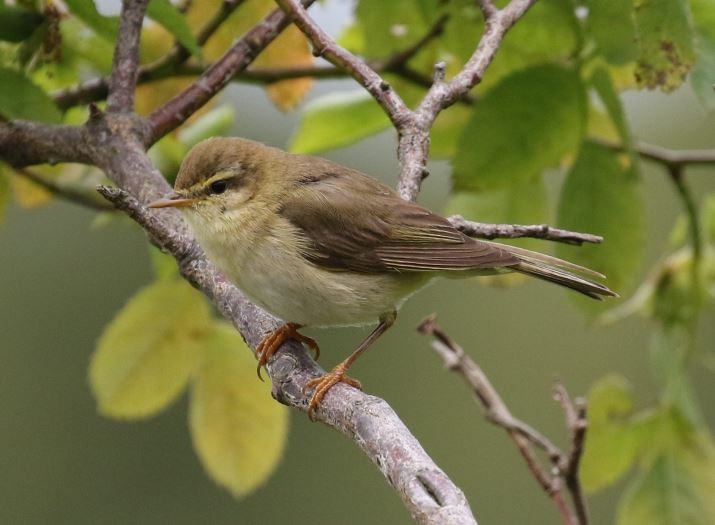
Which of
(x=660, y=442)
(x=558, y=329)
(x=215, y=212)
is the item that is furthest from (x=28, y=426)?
(x=660, y=442)

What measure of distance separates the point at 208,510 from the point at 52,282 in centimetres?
279

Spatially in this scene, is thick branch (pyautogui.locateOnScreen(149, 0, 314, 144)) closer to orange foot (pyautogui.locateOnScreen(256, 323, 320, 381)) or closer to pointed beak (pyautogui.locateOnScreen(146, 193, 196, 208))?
pointed beak (pyautogui.locateOnScreen(146, 193, 196, 208))

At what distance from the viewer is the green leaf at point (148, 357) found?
2725 millimetres

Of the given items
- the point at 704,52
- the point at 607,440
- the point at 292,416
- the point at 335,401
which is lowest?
the point at 335,401

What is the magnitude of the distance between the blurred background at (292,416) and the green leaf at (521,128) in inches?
281

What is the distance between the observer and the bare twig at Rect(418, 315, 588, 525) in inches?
77.2

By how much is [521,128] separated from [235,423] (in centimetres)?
108

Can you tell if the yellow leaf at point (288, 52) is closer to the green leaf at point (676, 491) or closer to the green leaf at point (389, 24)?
the green leaf at point (389, 24)

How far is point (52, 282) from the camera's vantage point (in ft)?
33.6

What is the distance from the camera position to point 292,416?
31.2 feet

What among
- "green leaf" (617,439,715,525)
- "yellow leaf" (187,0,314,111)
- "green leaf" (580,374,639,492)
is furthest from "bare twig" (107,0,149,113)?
"green leaf" (617,439,715,525)

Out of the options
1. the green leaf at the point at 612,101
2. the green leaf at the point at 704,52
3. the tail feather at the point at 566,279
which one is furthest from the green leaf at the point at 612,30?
the tail feather at the point at 566,279

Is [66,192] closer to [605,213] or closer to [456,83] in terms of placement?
[456,83]

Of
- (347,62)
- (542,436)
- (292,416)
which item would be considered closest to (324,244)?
(347,62)
